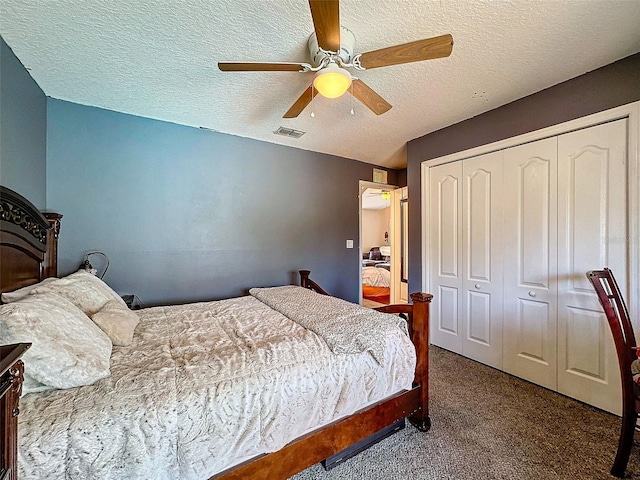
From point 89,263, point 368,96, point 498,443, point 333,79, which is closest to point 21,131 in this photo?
point 89,263

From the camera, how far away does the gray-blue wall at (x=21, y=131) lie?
166cm

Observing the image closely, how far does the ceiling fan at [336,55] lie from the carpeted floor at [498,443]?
2.10 m

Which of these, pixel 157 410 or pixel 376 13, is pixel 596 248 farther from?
pixel 157 410

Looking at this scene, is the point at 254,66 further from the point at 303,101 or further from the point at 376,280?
the point at 376,280

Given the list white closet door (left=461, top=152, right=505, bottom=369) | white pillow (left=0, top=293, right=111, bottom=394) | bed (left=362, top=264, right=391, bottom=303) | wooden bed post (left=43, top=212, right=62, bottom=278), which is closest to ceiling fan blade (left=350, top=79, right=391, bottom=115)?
white closet door (left=461, top=152, right=505, bottom=369)

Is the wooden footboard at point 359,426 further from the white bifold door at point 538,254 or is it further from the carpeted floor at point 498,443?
the white bifold door at point 538,254

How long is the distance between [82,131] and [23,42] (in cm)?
84

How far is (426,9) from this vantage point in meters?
1.44

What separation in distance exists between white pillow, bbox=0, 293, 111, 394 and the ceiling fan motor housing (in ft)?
5.95

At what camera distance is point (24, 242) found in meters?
1.73

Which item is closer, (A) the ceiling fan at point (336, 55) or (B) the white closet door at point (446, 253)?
(A) the ceiling fan at point (336, 55)

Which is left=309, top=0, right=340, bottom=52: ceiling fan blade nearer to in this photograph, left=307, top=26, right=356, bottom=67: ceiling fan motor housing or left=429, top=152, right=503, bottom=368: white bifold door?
left=307, top=26, right=356, bottom=67: ceiling fan motor housing

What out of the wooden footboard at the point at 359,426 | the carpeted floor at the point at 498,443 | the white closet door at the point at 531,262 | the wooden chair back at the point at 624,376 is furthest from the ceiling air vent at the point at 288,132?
the carpeted floor at the point at 498,443

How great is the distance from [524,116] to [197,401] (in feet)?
10.3
